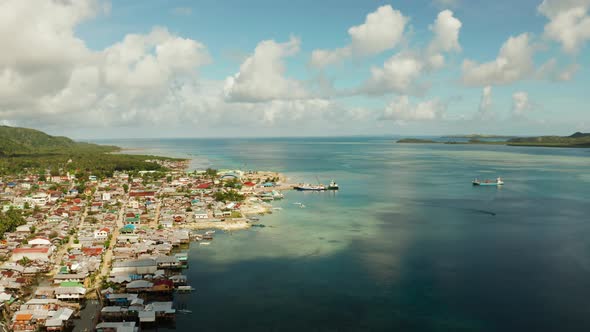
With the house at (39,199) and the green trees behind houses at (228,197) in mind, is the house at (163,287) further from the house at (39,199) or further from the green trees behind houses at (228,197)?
the house at (39,199)

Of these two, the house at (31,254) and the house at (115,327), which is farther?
the house at (31,254)

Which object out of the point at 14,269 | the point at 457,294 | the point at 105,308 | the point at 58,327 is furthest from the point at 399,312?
the point at 14,269

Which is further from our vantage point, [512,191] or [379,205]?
[512,191]

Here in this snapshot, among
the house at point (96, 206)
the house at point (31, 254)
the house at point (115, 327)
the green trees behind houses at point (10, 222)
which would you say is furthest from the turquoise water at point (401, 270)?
the house at point (96, 206)

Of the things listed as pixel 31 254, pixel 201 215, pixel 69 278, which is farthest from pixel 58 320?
pixel 201 215

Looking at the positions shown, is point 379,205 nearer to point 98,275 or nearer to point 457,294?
point 457,294

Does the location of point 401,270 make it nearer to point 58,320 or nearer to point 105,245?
point 58,320
